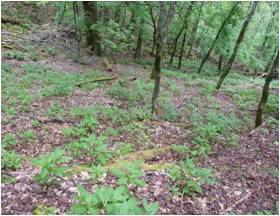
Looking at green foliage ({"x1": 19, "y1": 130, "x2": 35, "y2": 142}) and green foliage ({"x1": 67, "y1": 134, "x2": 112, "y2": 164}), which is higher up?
green foliage ({"x1": 67, "y1": 134, "x2": 112, "y2": 164})

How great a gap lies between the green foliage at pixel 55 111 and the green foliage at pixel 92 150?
1.75 m

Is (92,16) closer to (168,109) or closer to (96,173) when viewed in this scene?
(168,109)

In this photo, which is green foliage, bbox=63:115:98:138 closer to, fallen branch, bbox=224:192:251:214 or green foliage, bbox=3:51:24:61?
fallen branch, bbox=224:192:251:214

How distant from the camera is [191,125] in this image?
8.91 m

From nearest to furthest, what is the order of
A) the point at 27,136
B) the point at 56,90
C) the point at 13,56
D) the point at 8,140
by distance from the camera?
1. the point at 8,140
2. the point at 27,136
3. the point at 56,90
4. the point at 13,56

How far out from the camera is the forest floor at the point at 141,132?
16.5 feet

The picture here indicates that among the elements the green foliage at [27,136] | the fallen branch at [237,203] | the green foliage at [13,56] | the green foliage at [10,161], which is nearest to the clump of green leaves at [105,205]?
the fallen branch at [237,203]

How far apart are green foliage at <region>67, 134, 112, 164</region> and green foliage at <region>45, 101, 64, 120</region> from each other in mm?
1752

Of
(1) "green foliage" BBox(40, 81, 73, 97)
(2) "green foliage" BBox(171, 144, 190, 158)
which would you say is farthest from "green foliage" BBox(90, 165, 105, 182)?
(1) "green foliage" BBox(40, 81, 73, 97)

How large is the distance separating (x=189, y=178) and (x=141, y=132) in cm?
265

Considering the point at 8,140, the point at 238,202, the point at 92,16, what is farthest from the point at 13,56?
the point at 238,202

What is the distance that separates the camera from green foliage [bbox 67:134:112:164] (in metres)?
6.25

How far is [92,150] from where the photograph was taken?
6.44 metres

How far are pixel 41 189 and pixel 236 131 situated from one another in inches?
255
